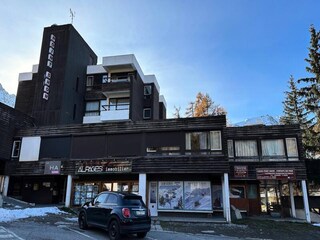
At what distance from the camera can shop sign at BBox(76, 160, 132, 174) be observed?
1911cm

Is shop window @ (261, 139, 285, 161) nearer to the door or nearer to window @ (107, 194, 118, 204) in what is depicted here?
the door

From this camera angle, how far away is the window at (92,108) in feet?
102

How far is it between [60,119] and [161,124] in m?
12.1

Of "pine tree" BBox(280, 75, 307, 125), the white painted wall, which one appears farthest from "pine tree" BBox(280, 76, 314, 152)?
the white painted wall

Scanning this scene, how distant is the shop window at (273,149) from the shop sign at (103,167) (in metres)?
10.1

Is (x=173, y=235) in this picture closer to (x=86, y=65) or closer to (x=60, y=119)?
(x=60, y=119)

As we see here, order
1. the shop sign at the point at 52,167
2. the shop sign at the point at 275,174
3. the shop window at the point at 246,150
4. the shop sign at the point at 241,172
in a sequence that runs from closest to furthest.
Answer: the shop sign at the point at 275,174 → the shop sign at the point at 241,172 → the shop sign at the point at 52,167 → the shop window at the point at 246,150

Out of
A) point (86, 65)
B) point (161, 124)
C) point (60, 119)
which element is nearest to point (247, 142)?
point (161, 124)

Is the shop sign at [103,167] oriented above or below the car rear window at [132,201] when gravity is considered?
above

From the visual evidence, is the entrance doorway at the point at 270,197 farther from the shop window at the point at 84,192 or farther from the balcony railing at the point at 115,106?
the balcony railing at the point at 115,106

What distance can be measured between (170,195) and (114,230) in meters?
9.72

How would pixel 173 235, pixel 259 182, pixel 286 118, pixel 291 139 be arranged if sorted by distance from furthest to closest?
pixel 286 118
pixel 259 182
pixel 291 139
pixel 173 235

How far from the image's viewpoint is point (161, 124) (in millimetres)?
19594

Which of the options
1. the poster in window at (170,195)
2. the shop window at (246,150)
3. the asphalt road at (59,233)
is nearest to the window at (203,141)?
the poster in window at (170,195)
